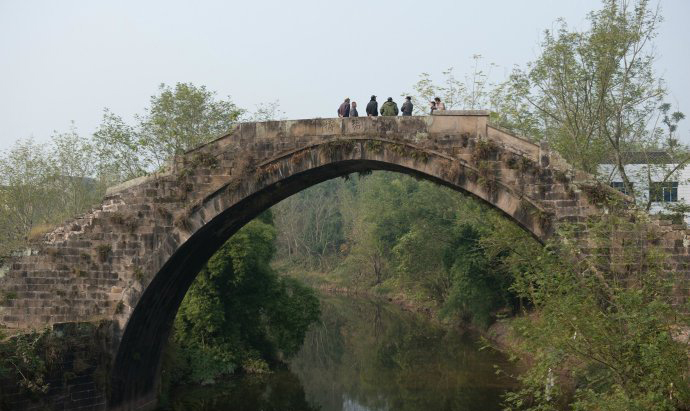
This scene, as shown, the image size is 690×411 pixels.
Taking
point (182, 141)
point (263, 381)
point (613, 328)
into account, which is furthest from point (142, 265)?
point (182, 141)

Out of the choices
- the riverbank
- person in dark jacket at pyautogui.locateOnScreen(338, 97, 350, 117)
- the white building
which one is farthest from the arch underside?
the riverbank

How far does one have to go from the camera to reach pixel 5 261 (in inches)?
620

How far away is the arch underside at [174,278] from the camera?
593 inches

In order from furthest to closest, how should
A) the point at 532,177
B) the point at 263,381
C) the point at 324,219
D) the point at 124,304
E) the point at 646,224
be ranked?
Answer: 1. the point at 324,219
2. the point at 263,381
3. the point at 124,304
4. the point at 532,177
5. the point at 646,224

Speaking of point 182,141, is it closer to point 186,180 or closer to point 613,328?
point 186,180

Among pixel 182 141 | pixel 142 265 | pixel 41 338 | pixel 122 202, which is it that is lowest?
pixel 41 338

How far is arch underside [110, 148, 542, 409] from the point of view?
593 inches

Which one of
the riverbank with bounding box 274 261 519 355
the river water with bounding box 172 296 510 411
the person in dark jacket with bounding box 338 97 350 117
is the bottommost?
the river water with bounding box 172 296 510 411

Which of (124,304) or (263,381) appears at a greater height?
(124,304)

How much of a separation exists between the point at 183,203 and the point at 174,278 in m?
2.34

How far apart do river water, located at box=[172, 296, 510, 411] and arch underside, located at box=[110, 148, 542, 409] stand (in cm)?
174

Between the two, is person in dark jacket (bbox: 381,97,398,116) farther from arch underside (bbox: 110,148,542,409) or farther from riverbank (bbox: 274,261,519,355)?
riverbank (bbox: 274,261,519,355)

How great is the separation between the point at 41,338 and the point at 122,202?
3256 millimetres

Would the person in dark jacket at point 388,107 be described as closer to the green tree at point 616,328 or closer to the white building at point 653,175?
the green tree at point 616,328
